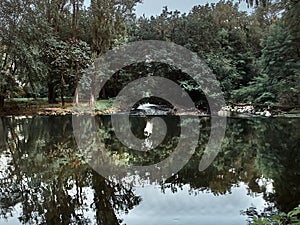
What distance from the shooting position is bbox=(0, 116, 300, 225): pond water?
2.97m

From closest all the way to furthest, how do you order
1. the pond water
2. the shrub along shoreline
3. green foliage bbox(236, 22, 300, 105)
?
1. the pond water
2. the shrub along shoreline
3. green foliage bbox(236, 22, 300, 105)

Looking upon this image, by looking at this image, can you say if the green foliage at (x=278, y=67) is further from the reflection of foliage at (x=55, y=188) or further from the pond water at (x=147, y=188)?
the reflection of foliage at (x=55, y=188)

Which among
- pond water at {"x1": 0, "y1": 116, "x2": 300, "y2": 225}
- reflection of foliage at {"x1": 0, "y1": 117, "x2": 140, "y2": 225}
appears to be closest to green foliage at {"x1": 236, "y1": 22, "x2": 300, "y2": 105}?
pond water at {"x1": 0, "y1": 116, "x2": 300, "y2": 225}

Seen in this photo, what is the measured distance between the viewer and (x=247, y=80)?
18.6 meters

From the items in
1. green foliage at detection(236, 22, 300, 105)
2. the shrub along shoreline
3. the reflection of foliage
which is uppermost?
green foliage at detection(236, 22, 300, 105)

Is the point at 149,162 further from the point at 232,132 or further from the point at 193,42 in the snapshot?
the point at 193,42

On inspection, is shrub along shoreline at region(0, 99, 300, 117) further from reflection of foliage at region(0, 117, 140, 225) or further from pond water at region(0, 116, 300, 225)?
reflection of foliage at region(0, 117, 140, 225)

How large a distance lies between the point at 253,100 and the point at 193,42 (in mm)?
4057

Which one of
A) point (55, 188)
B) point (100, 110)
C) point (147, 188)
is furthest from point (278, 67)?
point (55, 188)

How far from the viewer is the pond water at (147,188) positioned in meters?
2.97

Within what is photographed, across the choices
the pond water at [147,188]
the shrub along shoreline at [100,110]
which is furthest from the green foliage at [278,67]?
the pond water at [147,188]

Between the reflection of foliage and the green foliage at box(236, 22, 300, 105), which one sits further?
the green foliage at box(236, 22, 300, 105)

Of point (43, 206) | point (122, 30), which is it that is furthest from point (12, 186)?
point (122, 30)

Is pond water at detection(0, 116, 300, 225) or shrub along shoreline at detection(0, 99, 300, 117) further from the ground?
shrub along shoreline at detection(0, 99, 300, 117)
